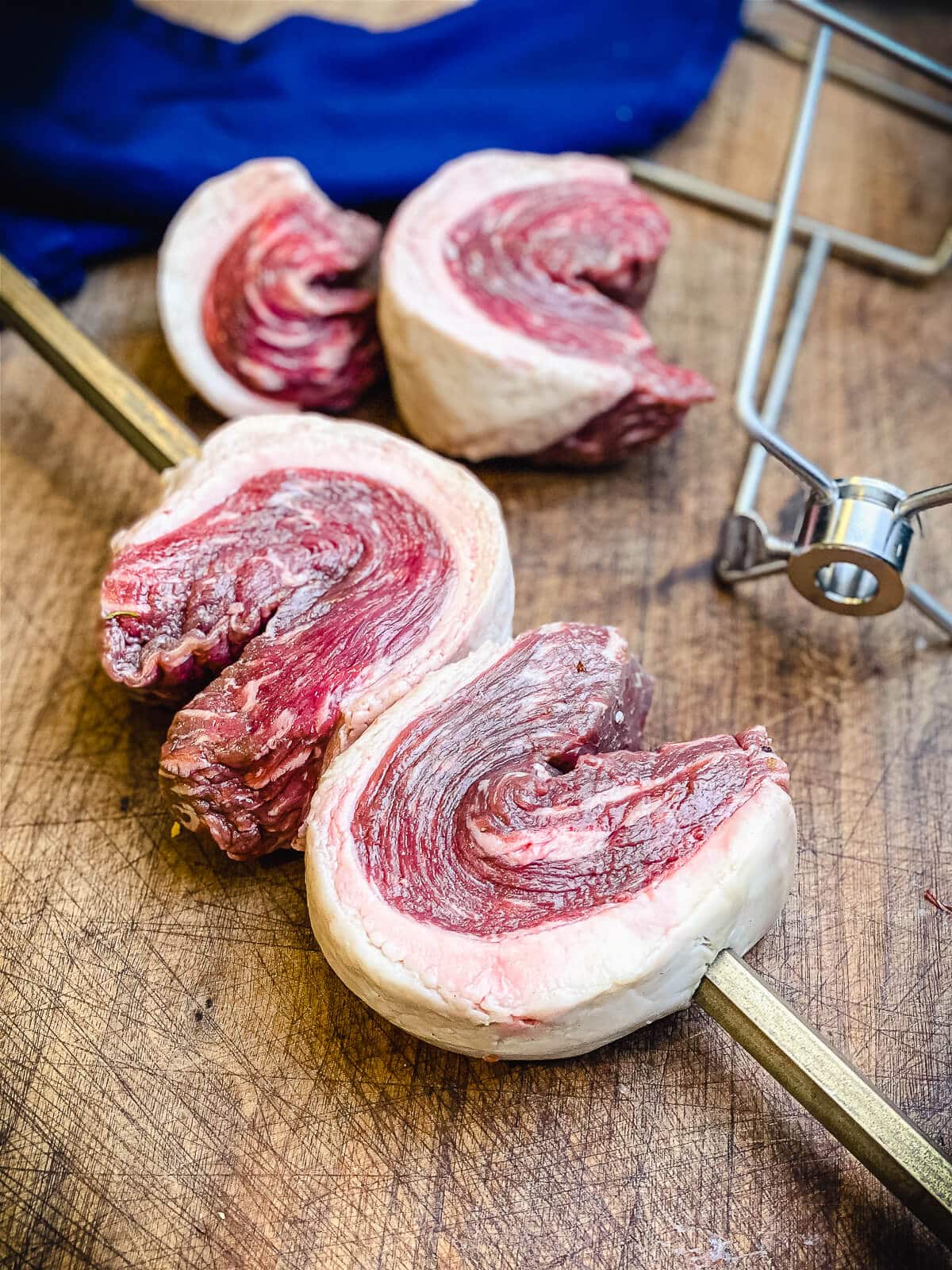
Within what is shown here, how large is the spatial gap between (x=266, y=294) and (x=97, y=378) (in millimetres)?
495

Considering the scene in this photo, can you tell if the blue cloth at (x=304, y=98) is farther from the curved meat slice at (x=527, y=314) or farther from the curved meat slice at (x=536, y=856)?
the curved meat slice at (x=536, y=856)

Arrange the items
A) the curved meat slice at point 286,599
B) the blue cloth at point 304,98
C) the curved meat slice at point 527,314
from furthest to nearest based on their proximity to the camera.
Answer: the blue cloth at point 304,98 → the curved meat slice at point 527,314 → the curved meat slice at point 286,599

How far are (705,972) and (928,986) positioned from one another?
0.53m

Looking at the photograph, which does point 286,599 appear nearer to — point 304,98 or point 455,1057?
point 455,1057

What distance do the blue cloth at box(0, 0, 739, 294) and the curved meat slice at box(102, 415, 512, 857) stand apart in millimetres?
1190

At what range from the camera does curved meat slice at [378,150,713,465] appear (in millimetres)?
2561

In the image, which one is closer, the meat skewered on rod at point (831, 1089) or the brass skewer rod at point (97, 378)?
the meat skewered on rod at point (831, 1089)

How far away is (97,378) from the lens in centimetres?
248

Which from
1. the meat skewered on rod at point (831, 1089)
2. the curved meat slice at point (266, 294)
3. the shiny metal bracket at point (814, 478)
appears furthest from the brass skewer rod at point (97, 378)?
the meat skewered on rod at point (831, 1089)

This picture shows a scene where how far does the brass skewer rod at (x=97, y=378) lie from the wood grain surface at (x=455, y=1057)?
337 millimetres

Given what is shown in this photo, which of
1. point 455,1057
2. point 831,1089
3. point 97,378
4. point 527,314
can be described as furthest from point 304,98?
point 831,1089

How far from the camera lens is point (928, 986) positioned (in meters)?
2.03

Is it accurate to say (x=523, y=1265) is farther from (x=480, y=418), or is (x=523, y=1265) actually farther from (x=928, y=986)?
(x=480, y=418)

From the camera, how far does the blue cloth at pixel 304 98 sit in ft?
10.2
